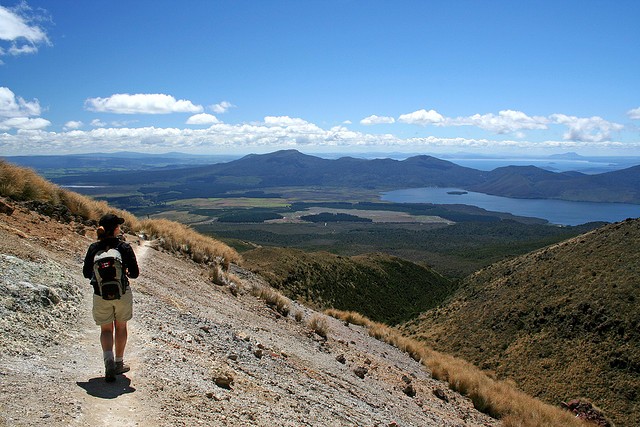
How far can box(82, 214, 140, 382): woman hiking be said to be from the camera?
5.90m

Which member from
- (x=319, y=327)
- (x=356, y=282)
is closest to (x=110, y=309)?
(x=319, y=327)

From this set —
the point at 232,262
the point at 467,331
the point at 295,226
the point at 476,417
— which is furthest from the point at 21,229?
the point at 295,226

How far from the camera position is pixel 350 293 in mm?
37906

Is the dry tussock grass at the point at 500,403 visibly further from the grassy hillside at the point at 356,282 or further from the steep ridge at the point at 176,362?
the grassy hillside at the point at 356,282

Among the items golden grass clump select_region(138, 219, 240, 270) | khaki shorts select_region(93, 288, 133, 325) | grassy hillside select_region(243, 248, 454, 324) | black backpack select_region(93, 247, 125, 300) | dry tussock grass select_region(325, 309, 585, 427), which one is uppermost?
black backpack select_region(93, 247, 125, 300)

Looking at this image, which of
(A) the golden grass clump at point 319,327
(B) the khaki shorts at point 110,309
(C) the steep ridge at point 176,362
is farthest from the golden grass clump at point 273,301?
(B) the khaki shorts at point 110,309

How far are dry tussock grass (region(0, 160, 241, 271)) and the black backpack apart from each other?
12.0m

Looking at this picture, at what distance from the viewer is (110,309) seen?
20.1 ft

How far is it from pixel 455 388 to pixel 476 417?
2.12 meters

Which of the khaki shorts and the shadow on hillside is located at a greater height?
the khaki shorts

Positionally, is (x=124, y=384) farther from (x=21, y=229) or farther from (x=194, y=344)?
(x=21, y=229)

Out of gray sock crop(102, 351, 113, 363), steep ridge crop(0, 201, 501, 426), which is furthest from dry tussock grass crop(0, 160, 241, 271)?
gray sock crop(102, 351, 113, 363)

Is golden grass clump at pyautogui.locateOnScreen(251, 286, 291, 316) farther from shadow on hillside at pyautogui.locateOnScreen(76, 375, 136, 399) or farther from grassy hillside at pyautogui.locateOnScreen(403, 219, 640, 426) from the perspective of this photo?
grassy hillside at pyautogui.locateOnScreen(403, 219, 640, 426)

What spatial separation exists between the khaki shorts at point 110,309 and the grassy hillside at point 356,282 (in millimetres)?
18620
